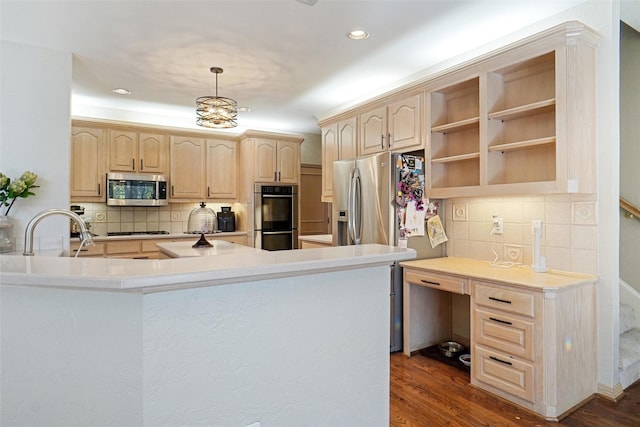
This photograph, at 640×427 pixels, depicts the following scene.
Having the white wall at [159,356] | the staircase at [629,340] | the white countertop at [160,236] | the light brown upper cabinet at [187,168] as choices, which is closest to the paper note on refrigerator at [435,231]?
the staircase at [629,340]

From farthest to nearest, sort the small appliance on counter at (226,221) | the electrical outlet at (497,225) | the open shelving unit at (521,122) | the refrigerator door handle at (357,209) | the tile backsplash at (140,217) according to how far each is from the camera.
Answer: the small appliance on counter at (226,221) → the tile backsplash at (140,217) → the refrigerator door handle at (357,209) → the electrical outlet at (497,225) → the open shelving unit at (521,122)

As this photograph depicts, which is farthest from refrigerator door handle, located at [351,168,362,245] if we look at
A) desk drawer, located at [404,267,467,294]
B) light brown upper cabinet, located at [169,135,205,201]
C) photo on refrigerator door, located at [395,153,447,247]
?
light brown upper cabinet, located at [169,135,205,201]

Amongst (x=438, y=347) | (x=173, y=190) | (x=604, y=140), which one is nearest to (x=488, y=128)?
(x=604, y=140)

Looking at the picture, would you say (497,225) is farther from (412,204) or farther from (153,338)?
(153,338)

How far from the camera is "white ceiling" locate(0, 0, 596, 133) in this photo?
2.50m

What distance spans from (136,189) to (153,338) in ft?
14.1

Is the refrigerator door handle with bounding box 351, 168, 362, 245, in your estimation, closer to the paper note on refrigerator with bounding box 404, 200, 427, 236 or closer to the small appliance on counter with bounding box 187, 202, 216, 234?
the paper note on refrigerator with bounding box 404, 200, 427, 236

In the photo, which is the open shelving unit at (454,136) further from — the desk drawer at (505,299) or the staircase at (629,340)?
the staircase at (629,340)

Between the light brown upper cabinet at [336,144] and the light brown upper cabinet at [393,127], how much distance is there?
0.49 ft

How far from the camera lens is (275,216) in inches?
215

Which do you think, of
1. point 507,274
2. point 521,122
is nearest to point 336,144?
point 521,122

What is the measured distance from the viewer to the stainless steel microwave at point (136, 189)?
4711mm

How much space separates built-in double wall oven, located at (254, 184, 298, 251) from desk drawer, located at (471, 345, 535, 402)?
3.39m

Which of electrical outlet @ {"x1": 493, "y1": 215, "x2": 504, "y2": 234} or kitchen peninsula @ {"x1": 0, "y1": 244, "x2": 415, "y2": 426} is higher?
electrical outlet @ {"x1": 493, "y1": 215, "x2": 504, "y2": 234}
